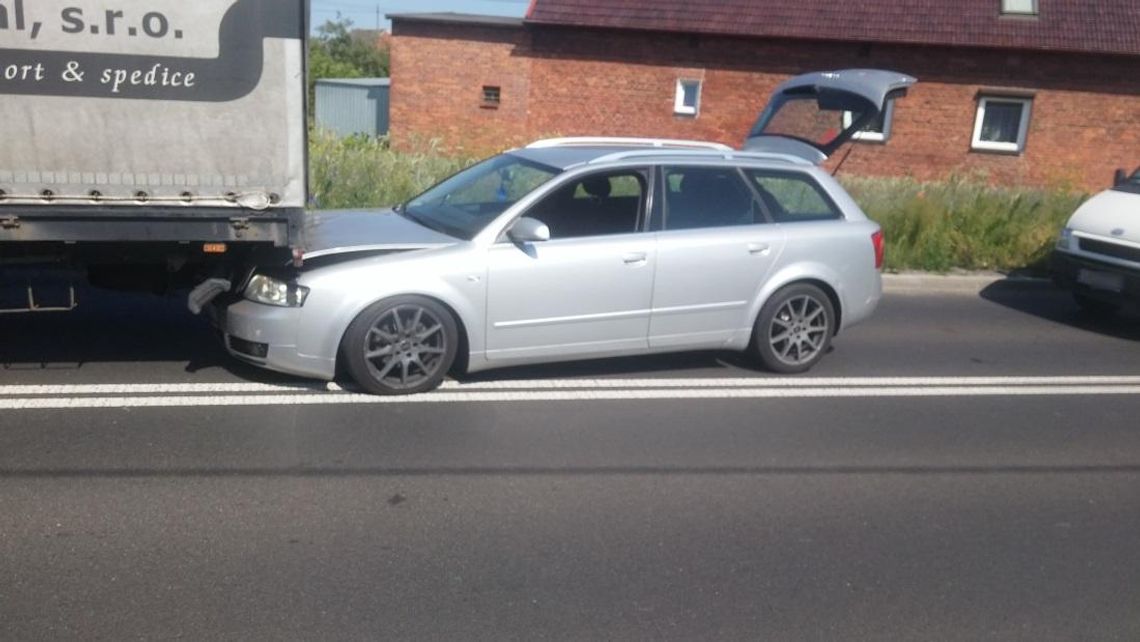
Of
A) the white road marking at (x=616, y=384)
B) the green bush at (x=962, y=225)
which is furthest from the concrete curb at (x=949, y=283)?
the white road marking at (x=616, y=384)

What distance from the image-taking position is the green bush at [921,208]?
13.2 metres

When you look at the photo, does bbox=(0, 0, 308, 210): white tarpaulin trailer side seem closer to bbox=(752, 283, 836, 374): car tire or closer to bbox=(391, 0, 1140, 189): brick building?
bbox=(752, 283, 836, 374): car tire

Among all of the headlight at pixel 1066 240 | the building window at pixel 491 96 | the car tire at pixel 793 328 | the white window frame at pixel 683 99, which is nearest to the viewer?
the car tire at pixel 793 328

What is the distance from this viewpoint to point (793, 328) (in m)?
8.28

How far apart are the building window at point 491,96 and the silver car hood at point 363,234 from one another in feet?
63.7

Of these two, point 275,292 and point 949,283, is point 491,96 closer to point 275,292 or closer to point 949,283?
point 949,283

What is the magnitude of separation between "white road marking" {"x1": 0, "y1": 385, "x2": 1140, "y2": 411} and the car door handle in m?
0.83

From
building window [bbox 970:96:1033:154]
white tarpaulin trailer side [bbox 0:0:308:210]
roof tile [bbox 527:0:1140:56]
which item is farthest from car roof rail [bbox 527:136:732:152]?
building window [bbox 970:96:1033:154]

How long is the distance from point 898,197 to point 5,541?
11.8 metres

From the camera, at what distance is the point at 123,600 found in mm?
4473

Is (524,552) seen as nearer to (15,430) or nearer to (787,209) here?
(15,430)

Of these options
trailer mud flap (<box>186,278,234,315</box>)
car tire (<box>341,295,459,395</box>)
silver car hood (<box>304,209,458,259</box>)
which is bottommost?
car tire (<box>341,295,459,395</box>)

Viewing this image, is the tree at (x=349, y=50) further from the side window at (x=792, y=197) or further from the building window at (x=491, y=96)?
the side window at (x=792, y=197)

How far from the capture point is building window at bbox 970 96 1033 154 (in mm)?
26516
